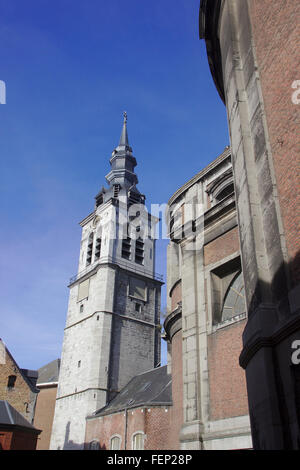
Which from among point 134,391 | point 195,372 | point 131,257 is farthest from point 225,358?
point 131,257

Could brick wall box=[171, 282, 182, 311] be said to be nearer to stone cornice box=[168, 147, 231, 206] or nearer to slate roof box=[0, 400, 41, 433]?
stone cornice box=[168, 147, 231, 206]

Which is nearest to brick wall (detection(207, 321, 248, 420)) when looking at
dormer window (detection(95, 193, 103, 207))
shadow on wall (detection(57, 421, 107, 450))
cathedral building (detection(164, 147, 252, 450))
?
cathedral building (detection(164, 147, 252, 450))

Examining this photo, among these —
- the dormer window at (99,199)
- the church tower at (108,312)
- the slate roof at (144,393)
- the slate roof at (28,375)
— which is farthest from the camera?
the dormer window at (99,199)

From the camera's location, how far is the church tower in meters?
33.1

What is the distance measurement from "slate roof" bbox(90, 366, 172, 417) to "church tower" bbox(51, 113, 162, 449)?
1.32 meters

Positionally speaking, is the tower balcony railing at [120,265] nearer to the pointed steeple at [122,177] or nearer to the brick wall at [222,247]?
the pointed steeple at [122,177]

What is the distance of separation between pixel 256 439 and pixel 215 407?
417 cm

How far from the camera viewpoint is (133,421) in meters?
24.1

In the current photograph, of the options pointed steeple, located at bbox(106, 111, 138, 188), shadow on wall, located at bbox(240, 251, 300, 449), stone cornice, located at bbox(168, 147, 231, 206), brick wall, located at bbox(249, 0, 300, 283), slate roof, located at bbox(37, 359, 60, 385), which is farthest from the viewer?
pointed steeple, located at bbox(106, 111, 138, 188)

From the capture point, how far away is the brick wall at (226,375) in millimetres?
9844

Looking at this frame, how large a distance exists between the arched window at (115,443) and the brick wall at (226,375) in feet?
55.8

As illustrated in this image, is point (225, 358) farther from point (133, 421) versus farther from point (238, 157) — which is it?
point (133, 421)

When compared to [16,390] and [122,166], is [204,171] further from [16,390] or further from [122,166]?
[122,166]

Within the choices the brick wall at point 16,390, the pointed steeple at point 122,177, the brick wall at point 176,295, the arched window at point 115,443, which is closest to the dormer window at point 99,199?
the pointed steeple at point 122,177
